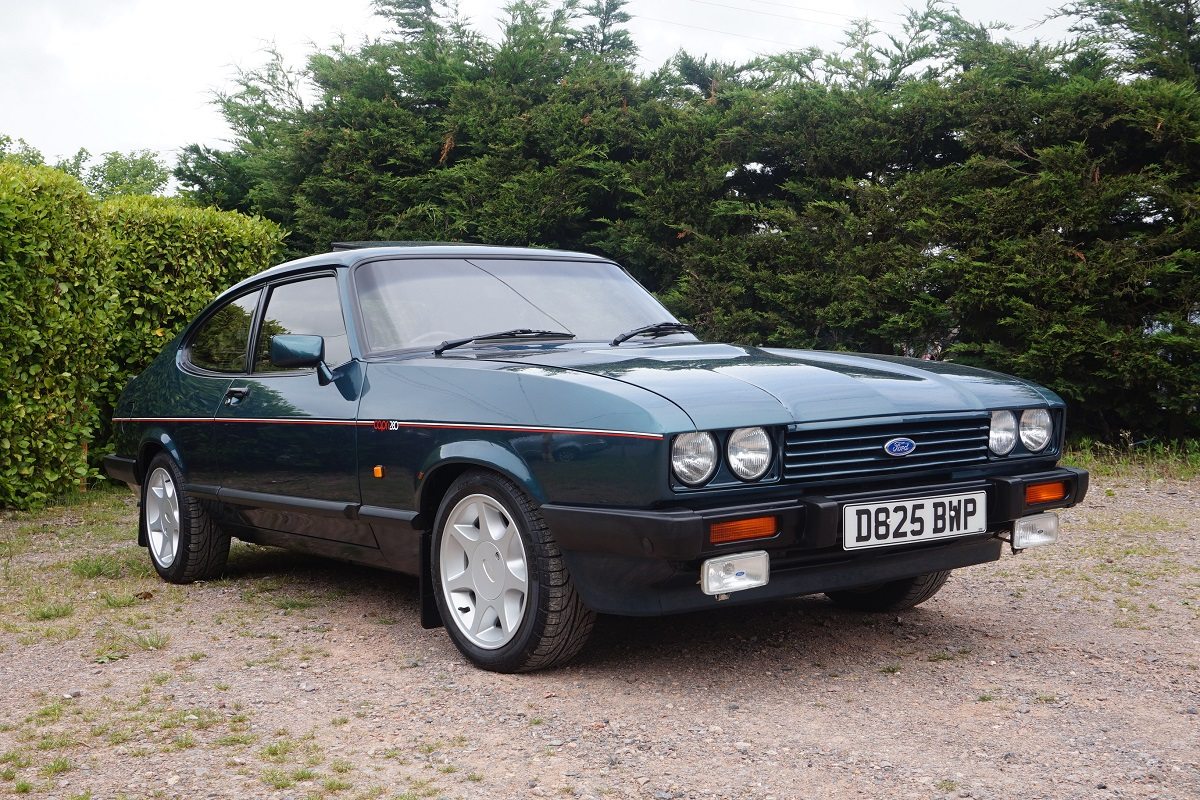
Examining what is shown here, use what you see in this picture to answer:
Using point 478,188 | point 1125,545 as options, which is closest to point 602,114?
point 478,188

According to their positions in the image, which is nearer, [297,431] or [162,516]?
[297,431]

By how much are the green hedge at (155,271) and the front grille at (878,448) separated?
7.17 m

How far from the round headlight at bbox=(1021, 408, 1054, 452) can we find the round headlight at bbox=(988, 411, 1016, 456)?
6cm

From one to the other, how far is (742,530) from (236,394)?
2936 millimetres

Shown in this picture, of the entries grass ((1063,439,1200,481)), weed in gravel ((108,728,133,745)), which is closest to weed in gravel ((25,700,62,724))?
weed in gravel ((108,728,133,745))

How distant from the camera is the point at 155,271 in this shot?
9.91 m

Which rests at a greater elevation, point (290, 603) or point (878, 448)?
point (878, 448)

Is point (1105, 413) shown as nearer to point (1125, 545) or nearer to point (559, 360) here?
point (1125, 545)

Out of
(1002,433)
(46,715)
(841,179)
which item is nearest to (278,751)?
(46,715)

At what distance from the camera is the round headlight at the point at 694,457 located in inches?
142

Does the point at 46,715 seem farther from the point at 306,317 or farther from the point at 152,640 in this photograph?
the point at 306,317

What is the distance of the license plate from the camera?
12.6 feet

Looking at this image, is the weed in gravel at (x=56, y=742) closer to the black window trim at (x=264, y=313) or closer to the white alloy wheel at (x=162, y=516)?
the black window trim at (x=264, y=313)

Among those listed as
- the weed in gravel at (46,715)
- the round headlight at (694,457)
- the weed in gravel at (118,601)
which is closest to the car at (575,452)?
the round headlight at (694,457)
